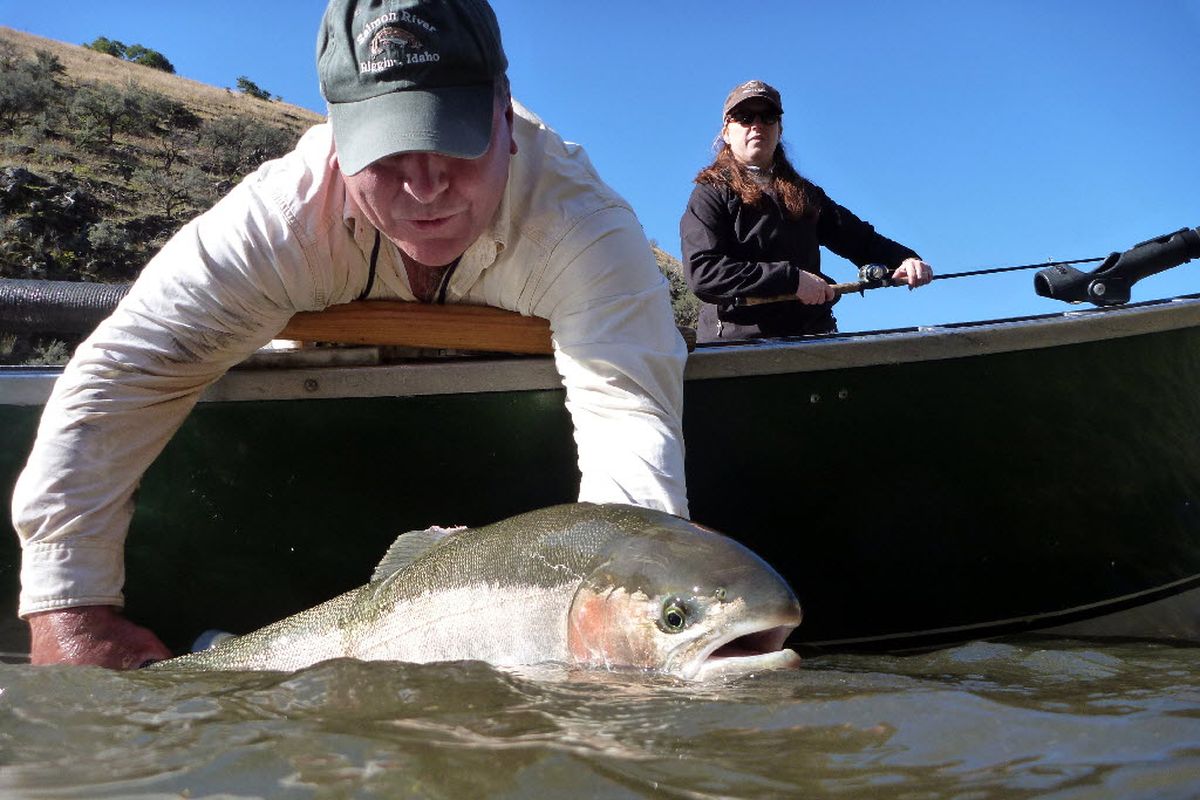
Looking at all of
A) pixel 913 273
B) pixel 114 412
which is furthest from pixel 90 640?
pixel 913 273

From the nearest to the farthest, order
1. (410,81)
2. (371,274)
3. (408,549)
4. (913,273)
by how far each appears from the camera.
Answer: (408,549) < (410,81) < (371,274) < (913,273)

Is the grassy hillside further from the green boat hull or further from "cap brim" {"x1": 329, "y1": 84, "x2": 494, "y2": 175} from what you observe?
"cap brim" {"x1": 329, "y1": 84, "x2": 494, "y2": 175}

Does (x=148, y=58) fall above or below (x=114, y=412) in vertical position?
above

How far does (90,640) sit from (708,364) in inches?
78.8

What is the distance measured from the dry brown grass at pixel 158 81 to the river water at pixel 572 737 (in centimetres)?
5661

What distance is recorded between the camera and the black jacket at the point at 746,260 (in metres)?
4.60

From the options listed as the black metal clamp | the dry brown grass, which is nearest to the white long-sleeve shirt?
the black metal clamp

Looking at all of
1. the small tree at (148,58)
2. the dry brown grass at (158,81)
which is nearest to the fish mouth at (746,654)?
the dry brown grass at (158,81)

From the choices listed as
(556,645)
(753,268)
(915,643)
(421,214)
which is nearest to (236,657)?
(556,645)

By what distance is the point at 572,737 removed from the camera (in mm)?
1806

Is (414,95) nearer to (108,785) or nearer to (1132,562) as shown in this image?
(108,785)

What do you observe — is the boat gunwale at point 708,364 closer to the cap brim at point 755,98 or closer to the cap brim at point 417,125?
the cap brim at point 417,125

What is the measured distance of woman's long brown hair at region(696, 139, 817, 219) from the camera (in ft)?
15.8

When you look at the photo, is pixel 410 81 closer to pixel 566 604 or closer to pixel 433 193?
pixel 433 193
